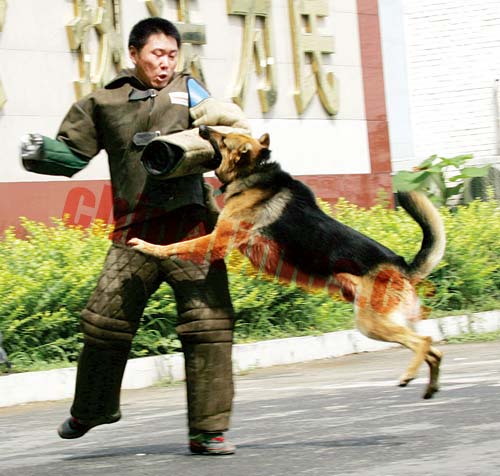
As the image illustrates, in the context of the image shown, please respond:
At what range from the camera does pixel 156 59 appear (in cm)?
528

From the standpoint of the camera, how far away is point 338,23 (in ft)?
51.7

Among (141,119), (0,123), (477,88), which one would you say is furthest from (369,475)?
(477,88)

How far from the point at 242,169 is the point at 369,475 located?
1.78m

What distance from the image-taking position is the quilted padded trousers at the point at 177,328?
530cm

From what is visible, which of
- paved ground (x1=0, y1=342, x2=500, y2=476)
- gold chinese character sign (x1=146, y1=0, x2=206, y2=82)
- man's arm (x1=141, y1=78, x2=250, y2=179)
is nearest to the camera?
paved ground (x1=0, y1=342, x2=500, y2=476)

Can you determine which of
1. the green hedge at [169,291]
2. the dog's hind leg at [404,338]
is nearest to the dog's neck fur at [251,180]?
the dog's hind leg at [404,338]

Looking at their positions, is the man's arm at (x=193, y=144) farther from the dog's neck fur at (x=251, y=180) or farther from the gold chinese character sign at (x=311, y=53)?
the gold chinese character sign at (x=311, y=53)

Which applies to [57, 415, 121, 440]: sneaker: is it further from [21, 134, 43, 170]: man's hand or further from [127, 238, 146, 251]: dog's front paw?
[21, 134, 43, 170]: man's hand

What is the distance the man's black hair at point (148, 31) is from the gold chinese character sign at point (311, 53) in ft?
32.0

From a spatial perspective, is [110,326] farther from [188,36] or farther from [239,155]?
[188,36]

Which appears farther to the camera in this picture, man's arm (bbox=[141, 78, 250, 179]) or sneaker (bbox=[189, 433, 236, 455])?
sneaker (bbox=[189, 433, 236, 455])

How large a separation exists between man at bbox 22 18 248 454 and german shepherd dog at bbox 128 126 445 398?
4.8 inches

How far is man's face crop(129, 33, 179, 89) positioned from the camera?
5242 millimetres

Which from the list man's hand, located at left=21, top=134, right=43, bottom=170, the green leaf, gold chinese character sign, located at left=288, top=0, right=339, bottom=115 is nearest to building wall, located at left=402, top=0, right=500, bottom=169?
the green leaf
